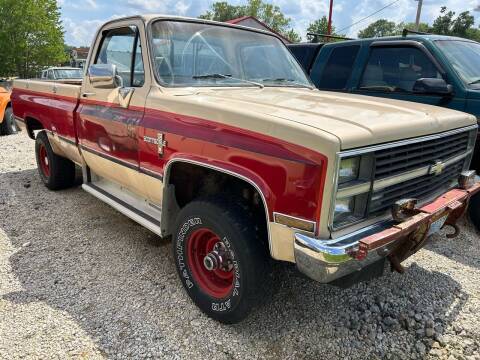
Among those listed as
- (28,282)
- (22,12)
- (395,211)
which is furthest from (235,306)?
(22,12)

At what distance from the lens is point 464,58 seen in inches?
192

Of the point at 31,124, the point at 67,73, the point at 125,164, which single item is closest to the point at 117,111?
the point at 125,164

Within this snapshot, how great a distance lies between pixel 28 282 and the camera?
328 cm

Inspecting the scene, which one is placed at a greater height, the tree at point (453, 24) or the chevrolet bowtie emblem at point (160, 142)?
the tree at point (453, 24)

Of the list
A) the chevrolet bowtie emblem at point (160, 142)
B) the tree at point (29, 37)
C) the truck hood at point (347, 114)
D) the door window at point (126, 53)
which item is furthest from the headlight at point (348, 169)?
the tree at point (29, 37)

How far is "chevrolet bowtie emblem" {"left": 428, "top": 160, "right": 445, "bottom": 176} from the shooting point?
268 centimetres

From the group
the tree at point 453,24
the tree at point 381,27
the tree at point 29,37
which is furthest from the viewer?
the tree at point 381,27

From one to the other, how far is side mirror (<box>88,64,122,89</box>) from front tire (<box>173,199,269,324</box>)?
4.33ft

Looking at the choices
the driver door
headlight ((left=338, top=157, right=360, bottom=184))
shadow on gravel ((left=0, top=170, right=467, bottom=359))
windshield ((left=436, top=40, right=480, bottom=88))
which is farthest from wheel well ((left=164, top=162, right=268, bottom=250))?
windshield ((left=436, top=40, right=480, bottom=88))

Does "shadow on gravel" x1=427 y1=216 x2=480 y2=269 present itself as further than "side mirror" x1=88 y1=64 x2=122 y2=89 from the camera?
Yes

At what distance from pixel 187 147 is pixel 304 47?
4.25 m

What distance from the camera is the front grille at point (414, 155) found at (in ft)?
7.50

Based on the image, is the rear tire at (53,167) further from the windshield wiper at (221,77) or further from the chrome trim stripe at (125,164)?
the windshield wiper at (221,77)

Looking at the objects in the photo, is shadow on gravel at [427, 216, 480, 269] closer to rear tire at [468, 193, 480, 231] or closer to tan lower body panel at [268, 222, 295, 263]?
rear tire at [468, 193, 480, 231]
